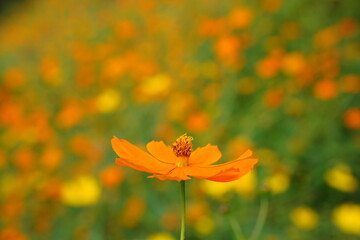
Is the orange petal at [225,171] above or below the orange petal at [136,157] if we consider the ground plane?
below

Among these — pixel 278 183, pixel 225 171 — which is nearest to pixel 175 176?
pixel 225 171

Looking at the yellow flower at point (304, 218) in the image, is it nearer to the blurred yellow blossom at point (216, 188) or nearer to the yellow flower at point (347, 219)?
the yellow flower at point (347, 219)

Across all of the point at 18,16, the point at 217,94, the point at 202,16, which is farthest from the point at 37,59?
the point at 18,16

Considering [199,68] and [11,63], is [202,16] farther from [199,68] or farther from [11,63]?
[11,63]

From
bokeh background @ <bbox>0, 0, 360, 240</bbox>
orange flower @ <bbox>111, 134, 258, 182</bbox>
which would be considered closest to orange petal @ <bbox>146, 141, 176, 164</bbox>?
orange flower @ <bbox>111, 134, 258, 182</bbox>

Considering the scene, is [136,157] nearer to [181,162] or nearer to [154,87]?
[181,162]

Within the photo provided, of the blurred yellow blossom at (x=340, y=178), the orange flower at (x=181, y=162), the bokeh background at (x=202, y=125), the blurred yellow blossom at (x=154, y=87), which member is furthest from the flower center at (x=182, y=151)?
the blurred yellow blossom at (x=154, y=87)

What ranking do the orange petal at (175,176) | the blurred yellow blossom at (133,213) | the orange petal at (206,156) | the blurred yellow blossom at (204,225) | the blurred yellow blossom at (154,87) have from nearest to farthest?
the orange petal at (175,176) → the orange petal at (206,156) → the blurred yellow blossom at (204,225) → the blurred yellow blossom at (133,213) → the blurred yellow blossom at (154,87)
